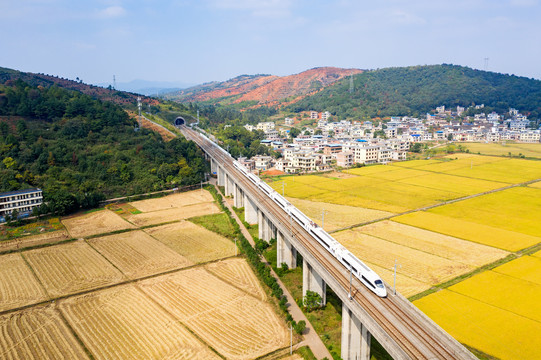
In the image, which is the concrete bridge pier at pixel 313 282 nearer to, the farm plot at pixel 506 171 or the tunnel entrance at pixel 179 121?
the farm plot at pixel 506 171

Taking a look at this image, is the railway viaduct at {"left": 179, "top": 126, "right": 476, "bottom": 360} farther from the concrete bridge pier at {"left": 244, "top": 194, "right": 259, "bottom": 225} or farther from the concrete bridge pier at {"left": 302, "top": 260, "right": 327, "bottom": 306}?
the concrete bridge pier at {"left": 244, "top": 194, "right": 259, "bottom": 225}

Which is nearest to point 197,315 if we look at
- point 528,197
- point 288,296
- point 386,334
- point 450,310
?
point 288,296

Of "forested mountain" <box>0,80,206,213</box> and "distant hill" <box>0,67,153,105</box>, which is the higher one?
"distant hill" <box>0,67,153,105</box>

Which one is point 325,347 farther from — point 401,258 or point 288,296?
point 401,258

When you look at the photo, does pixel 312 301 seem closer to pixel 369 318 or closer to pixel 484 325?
pixel 369 318

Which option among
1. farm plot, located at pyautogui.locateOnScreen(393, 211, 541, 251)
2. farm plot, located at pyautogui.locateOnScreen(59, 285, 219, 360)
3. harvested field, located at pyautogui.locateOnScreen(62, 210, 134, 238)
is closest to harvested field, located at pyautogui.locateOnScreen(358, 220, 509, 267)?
farm plot, located at pyautogui.locateOnScreen(393, 211, 541, 251)
